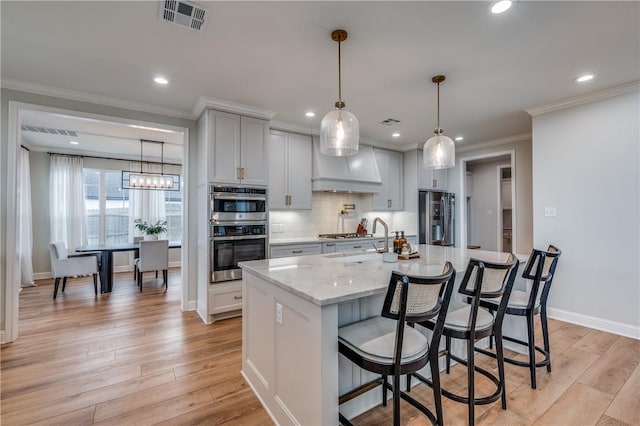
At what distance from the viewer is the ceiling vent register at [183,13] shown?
6.13 feet

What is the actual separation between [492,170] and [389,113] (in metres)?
4.94

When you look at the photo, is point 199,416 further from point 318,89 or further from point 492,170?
point 492,170

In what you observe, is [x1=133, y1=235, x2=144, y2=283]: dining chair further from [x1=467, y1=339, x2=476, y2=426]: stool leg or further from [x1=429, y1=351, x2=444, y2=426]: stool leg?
[x1=467, y1=339, x2=476, y2=426]: stool leg

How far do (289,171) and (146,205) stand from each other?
4390mm

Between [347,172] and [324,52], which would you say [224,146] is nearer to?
[324,52]

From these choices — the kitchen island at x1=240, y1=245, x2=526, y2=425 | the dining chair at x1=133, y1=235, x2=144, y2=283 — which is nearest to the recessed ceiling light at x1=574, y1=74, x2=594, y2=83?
the kitchen island at x1=240, y1=245, x2=526, y2=425

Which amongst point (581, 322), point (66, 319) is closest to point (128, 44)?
point (66, 319)

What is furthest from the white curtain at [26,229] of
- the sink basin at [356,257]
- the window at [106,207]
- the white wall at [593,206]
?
the white wall at [593,206]

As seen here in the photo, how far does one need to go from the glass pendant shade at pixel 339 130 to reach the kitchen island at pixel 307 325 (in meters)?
0.94

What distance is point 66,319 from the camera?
356 cm

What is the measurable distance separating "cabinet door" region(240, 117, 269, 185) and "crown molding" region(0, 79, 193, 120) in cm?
83

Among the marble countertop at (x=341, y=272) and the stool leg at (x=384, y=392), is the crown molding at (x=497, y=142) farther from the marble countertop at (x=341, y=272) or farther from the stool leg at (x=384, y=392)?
the stool leg at (x=384, y=392)

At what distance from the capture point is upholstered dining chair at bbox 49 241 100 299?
175 inches

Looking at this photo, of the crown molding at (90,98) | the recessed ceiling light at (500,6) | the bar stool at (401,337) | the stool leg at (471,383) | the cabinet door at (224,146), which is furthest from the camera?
the cabinet door at (224,146)
